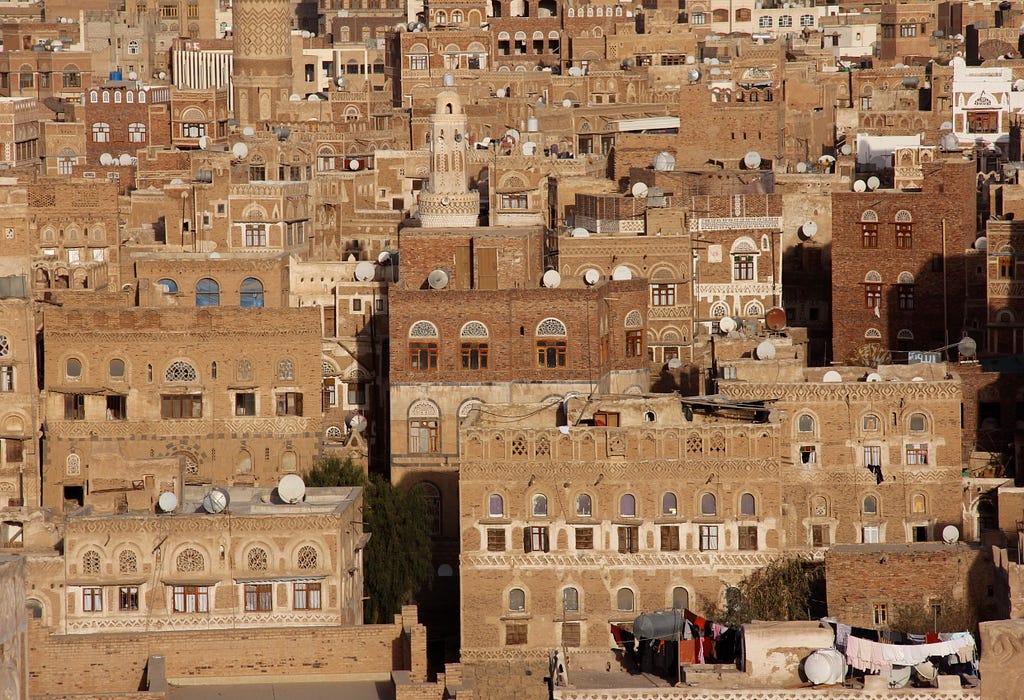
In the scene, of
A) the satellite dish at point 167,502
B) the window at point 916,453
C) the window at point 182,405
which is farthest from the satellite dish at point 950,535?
the window at point 182,405

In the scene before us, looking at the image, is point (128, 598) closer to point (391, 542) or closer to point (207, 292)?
point (391, 542)

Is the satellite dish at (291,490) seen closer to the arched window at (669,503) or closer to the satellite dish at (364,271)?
the arched window at (669,503)

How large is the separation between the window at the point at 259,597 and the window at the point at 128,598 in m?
2.47

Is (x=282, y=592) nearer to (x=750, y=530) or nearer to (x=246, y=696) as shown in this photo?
(x=246, y=696)

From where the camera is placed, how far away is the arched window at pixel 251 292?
278 ft

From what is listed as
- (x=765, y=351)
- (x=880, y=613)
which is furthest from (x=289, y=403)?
(x=880, y=613)

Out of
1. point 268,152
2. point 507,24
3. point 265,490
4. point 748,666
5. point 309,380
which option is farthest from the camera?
point 507,24

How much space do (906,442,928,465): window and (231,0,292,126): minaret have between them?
Result: 68.6m

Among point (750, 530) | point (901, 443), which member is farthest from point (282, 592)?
point (901, 443)

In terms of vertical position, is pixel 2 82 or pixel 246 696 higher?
pixel 2 82

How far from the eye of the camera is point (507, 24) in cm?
14388

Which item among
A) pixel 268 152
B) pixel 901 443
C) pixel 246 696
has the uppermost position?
pixel 268 152

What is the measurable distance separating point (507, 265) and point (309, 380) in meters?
6.85

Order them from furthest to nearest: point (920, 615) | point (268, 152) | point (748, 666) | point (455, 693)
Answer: point (268, 152)
point (920, 615)
point (455, 693)
point (748, 666)
